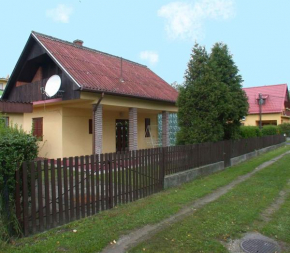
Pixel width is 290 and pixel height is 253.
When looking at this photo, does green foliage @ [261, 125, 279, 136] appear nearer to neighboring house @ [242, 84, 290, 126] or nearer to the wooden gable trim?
neighboring house @ [242, 84, 290, 126]

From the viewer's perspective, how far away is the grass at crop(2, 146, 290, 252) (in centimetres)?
381

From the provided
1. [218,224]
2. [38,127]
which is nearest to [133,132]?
[38,127]

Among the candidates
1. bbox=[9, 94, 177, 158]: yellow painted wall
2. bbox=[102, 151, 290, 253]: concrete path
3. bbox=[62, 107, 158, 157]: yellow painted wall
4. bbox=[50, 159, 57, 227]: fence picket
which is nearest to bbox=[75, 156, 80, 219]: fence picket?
bbox=[50, 159, 57, 227]: fence picket

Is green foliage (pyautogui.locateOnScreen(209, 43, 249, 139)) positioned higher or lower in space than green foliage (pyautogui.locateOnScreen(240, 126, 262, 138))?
higher

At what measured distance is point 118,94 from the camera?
11.7m

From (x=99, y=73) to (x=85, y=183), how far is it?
845 cm

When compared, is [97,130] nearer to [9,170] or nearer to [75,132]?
[75,132]

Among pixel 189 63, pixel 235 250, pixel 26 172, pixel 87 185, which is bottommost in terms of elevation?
pixel 235 250

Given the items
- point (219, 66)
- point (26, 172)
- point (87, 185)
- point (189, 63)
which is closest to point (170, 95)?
point (219, 66)

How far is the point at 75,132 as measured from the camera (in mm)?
13008

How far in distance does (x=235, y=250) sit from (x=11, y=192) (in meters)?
3.52

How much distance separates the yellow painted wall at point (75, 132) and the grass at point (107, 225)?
6.83m

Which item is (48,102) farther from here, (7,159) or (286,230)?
(286,230)

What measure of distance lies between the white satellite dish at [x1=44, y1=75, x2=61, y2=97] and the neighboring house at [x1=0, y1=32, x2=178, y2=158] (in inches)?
8.3
